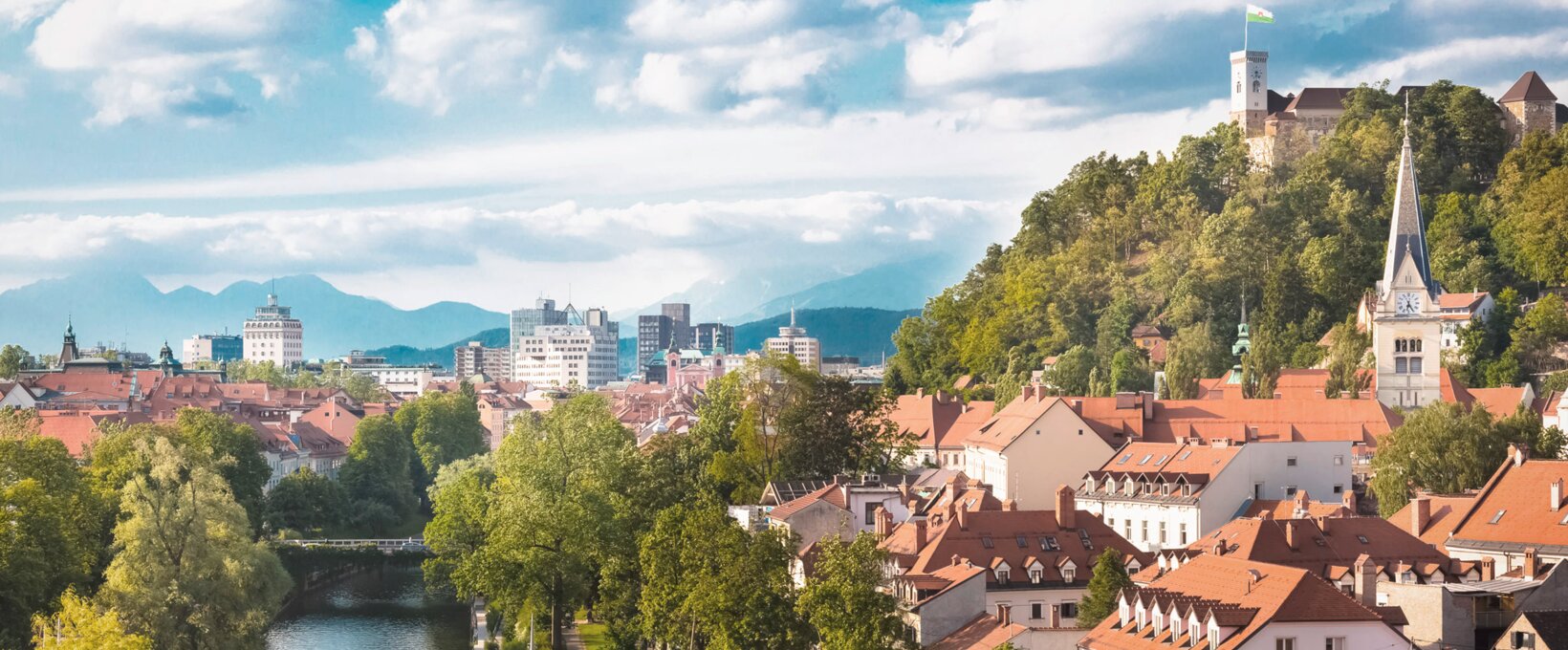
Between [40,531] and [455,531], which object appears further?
[455,531]

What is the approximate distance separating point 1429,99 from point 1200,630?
9421 cm

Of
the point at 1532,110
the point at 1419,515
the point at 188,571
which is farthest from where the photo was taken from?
the point at 1532,110

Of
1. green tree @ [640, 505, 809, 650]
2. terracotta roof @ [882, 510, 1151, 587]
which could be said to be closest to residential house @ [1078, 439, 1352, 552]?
terracotta roof @ [882, 510, 1151, 587]

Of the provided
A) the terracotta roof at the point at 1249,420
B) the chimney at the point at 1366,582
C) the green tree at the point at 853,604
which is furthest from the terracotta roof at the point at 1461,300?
the green tree at the point at 853,604

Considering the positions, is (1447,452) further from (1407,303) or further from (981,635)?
(1407,303)

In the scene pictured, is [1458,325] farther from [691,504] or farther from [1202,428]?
[691,504]

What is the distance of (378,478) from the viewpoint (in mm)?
121375

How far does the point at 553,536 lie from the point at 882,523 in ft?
40.3

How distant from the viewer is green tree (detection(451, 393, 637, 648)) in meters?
71.2

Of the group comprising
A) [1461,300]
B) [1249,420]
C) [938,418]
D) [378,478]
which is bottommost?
[378,478]

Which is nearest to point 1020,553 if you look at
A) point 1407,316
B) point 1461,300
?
point 1407,316

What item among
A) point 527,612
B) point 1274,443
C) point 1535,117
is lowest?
point 527,612

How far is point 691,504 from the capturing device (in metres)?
75.4

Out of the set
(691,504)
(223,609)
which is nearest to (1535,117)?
(691,504)
